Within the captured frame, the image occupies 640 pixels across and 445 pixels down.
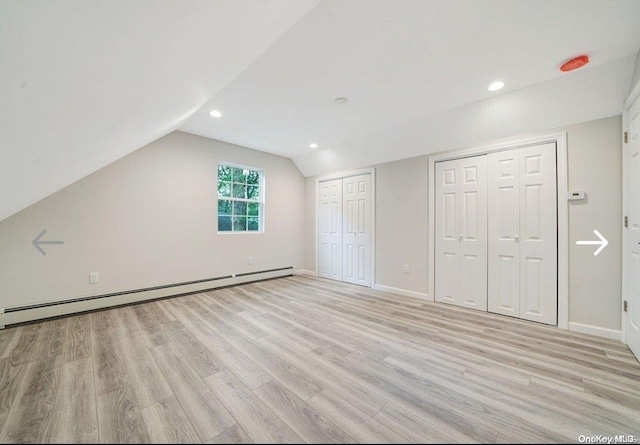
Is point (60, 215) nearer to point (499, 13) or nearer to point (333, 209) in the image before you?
point (333, 209)

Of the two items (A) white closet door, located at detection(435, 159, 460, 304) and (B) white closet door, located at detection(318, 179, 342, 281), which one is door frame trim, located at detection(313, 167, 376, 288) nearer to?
(B) white closet door, located at detection(318, 179, 342, 281)

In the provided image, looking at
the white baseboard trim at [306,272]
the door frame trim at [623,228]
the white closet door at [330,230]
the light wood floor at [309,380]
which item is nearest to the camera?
the light wood floor at [309,380]

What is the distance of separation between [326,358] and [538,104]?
3136 mm

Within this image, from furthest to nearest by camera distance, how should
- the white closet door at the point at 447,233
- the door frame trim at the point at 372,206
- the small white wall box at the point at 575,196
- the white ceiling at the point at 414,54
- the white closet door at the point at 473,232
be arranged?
1. the door frame trim at the point at 372,206
2. the white closet door at the point at 447,233
3. the white closet door at the point at 473,232
4. the small white wall box at the point at 575,196
5. the white ceiling at the point at 414,54

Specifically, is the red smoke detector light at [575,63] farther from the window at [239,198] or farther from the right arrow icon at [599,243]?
the window at [239,198]

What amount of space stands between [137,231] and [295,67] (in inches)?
115

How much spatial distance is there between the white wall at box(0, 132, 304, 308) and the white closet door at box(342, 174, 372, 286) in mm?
1441

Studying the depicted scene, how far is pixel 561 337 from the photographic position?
2.29 meters

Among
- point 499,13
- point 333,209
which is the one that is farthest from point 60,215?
point 499,13

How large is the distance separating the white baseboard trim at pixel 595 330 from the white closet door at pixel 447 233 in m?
1.05

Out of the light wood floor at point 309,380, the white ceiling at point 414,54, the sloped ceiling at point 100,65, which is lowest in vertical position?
the light wood floor at point 309,380

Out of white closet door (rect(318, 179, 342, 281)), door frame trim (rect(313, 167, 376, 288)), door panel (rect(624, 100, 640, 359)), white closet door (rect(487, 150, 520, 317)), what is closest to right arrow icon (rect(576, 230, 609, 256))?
door panel (rect(624, 100, 640, 359))

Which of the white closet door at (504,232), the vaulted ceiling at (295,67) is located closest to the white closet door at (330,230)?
the vaulted ceiling at (295,67)

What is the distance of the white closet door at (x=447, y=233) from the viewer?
126 inches
